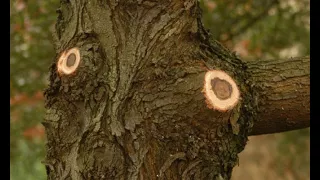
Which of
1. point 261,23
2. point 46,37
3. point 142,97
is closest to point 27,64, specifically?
point 46,37

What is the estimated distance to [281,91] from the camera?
160 cm

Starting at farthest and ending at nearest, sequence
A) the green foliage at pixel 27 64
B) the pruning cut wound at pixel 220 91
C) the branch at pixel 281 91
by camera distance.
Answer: the green foliage at pixel 27 64
the branch at pixel 281 91
the pruning cut wound at pixel 220 91

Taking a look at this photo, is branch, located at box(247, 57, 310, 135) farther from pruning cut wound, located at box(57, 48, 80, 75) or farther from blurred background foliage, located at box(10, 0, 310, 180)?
blurred background foliage, located at box(10, 0, 310, 180)

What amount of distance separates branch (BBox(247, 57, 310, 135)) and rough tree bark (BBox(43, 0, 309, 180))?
12 mm

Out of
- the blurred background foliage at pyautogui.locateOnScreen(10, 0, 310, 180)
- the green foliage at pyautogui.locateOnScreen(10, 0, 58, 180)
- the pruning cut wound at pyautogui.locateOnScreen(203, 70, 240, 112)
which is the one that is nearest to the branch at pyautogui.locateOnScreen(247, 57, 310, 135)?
the pruning cut wound at pyautogui.locateOnScreen(203, 70, 240, 112)

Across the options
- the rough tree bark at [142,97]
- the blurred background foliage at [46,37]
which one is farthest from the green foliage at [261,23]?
the rough tree bark at [142,97]

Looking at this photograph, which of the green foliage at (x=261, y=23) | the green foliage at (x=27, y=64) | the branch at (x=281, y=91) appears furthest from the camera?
the green foliage at (x=261, y=23)

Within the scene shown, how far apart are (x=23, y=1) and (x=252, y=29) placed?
1.17m

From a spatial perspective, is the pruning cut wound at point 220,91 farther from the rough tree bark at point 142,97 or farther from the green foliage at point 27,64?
the green foliage at point 27,64

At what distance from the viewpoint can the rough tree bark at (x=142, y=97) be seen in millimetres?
1397

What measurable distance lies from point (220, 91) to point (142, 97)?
192 mm

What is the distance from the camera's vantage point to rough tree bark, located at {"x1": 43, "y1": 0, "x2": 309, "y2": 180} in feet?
4.58

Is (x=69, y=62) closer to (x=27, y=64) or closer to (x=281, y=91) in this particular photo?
(x=281, y=91)
